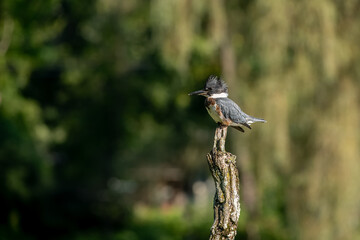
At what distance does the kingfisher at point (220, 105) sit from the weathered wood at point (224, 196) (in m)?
0.14

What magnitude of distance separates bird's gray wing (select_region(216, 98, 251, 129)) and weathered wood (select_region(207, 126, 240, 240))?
156 millimetres

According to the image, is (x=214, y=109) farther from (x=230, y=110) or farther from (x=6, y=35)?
(x=6, y=35)

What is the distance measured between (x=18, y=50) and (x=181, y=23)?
2.73 meters

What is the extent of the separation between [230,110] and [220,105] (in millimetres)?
71

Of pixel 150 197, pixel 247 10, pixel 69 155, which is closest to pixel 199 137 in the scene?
pixel 69 155

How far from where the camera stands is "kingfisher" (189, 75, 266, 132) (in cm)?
361

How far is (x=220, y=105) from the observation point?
3.59 metres

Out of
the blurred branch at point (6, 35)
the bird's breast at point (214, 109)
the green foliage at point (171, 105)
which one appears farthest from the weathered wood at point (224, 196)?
the blurred branch at point (6, 35)

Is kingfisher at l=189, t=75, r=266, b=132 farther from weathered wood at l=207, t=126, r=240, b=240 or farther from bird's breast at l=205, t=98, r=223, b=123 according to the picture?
weathered wood at l=207, t=126, r=240, b=240

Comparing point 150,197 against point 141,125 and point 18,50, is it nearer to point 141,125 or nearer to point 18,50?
point 141,125

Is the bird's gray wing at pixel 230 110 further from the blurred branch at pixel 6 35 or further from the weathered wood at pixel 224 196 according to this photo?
the blurred branch at pixel 6 35

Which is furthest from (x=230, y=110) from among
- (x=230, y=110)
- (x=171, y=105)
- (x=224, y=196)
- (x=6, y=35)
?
(x=171, y=105)

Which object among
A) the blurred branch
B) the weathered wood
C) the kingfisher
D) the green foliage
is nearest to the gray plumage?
the kingfisher

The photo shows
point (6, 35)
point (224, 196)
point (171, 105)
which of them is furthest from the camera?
point (171, 105)
